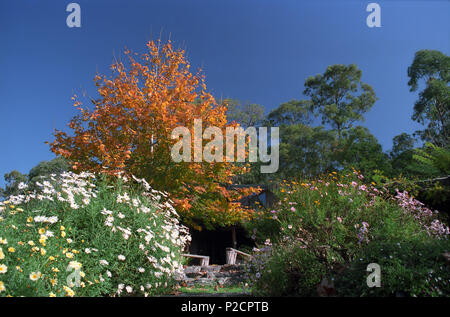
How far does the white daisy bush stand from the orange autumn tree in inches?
103

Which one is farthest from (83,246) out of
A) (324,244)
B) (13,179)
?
(13,179)

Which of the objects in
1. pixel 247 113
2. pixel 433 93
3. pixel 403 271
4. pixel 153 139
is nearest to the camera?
pixel 403 271

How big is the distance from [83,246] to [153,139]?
4720mm

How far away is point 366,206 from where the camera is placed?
19.6 feet

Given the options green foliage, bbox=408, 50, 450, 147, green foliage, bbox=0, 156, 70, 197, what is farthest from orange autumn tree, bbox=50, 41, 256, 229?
green foliage, bbox=0, 156, 70, 197

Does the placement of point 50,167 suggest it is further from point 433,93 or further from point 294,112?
point 433,93

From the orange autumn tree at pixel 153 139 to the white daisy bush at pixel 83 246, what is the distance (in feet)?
8.60

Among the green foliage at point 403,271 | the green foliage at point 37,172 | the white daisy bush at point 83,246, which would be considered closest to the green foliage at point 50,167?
the green foliage at point 37,172

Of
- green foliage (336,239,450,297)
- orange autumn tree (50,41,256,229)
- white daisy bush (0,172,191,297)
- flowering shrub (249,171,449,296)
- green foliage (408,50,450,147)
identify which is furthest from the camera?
green foliage (408,50,450,147)

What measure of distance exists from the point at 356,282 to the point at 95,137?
726cm

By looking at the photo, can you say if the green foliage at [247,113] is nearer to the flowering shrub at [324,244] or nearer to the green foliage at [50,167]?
the green foliage at [50,167]

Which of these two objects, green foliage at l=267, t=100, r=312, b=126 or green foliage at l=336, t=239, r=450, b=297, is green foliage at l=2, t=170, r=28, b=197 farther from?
green foliage at l=336, t=239, r=450, b=297

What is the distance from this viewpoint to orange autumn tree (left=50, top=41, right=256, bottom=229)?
A: 8359 mm

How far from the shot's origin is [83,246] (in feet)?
15.1
